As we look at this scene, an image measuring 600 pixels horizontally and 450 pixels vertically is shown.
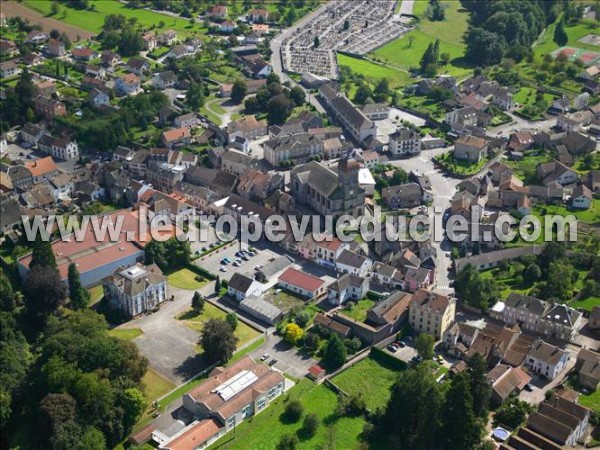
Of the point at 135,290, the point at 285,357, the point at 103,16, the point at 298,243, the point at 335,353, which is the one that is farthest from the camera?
the point at 103,16

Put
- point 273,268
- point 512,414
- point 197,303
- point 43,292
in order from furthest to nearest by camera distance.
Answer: point 273,268
point 197,303
point 43,292
point 512,414

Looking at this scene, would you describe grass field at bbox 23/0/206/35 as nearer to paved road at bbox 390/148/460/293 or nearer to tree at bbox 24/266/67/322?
paved road at bbox 390/148/460/293

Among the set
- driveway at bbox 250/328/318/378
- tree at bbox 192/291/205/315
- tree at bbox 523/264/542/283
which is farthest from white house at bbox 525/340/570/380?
tree at bbox 192/291/205/315

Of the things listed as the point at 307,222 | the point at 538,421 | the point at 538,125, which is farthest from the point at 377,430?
the point at 538,125

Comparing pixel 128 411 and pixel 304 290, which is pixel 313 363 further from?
pixel 128 411

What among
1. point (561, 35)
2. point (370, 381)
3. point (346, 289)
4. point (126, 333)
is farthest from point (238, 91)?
point (370, 381)

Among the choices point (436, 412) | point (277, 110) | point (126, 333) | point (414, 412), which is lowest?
point (126, 333)

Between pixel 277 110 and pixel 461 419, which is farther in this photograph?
pixel 277 110

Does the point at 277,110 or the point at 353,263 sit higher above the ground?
the point at 277,110

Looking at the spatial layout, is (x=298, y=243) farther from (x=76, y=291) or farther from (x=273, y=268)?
(x=76, y=291)
